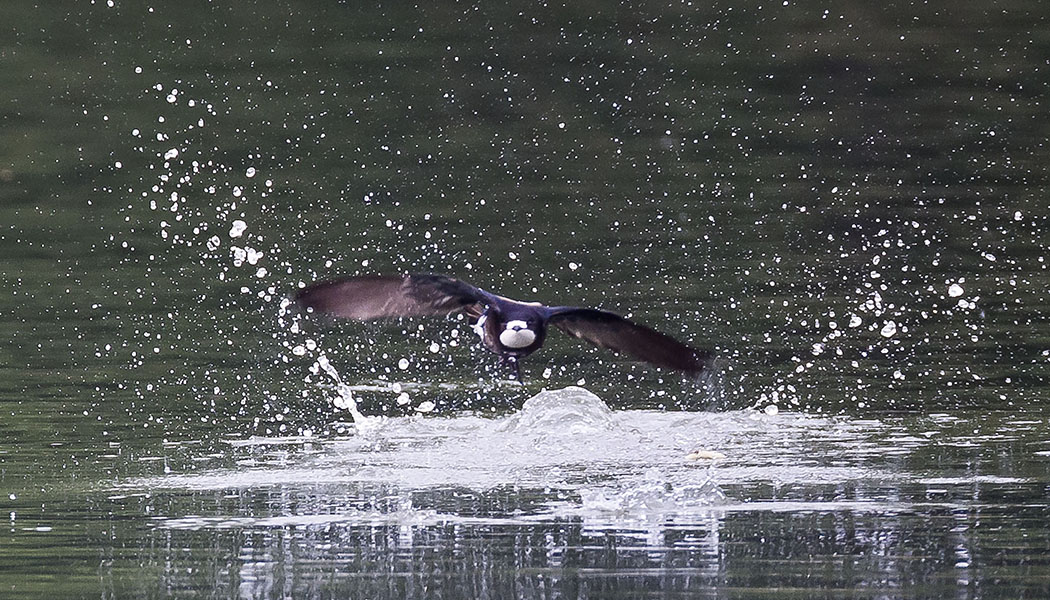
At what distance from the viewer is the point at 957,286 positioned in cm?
1073

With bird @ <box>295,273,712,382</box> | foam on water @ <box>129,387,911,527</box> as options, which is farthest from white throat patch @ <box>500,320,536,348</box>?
foam on water @ <box>129,387,911,527</box>

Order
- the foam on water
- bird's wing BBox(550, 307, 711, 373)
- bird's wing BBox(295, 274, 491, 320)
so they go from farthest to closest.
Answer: bird's wing BBox(295, 274, 491, 320) → bird's wing BBox(550, 307, 711, 373) → the foam on water

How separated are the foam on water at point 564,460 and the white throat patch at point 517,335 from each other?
1.49 ft

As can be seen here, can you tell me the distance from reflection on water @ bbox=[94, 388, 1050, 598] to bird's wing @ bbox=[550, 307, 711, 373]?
0.37 meters

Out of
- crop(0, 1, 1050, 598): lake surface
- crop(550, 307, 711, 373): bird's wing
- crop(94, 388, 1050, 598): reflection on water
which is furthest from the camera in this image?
crop(550, 307, 711, 373): bird's wing

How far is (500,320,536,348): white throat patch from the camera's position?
25.2 ft

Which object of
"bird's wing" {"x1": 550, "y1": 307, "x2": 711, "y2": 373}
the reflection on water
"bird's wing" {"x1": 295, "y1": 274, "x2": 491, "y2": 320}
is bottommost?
the reflection on water

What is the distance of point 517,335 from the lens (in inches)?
303

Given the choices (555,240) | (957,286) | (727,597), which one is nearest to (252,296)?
(555,240)

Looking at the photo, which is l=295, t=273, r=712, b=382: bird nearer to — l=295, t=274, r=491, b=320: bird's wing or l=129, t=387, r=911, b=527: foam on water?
l=295, t=274, r=491, b=320: bird's wing

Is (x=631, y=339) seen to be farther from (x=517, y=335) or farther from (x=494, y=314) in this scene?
(x=494, y=314)

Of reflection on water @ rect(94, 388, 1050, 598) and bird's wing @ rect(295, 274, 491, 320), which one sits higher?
bird's wing @ rect(295, 274, 491, 320)

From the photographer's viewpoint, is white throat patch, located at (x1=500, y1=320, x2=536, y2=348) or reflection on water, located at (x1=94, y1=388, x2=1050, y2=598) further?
white throat patch, located at (x1=500, y1=320, x2=536, y2=348)

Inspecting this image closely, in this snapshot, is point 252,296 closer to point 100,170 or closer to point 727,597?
point 100,170
